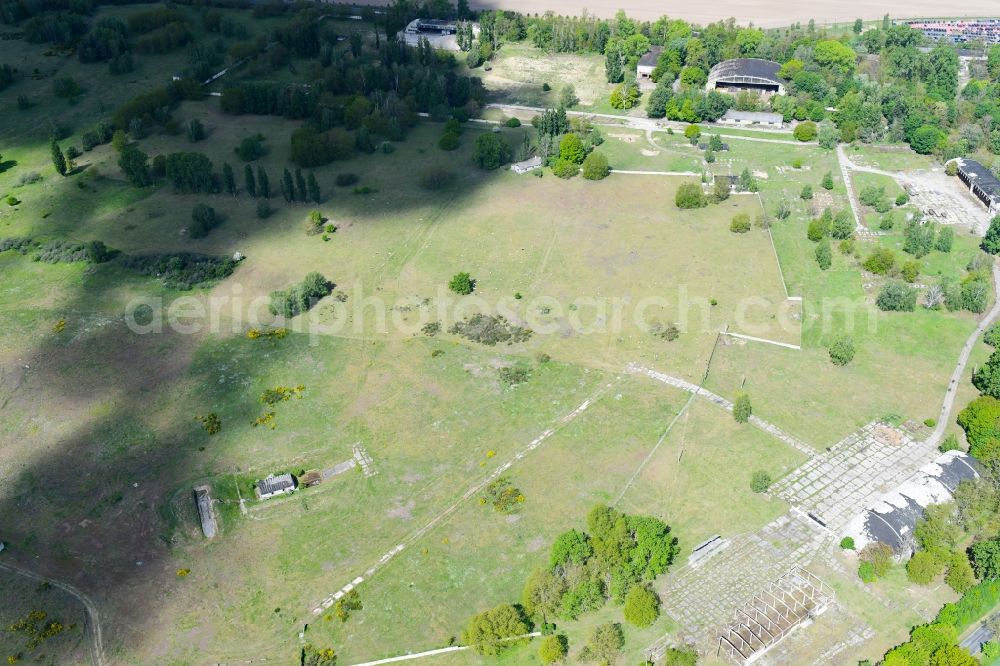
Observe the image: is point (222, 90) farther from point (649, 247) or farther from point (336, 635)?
point (336, 635)

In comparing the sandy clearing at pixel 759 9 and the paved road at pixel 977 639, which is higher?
the sandy clearing at pixel 759 9

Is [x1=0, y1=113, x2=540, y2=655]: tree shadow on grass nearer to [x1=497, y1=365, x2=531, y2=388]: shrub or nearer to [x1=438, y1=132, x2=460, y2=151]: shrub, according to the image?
[x1=497, y1=365, x2=531, y2=388]: shrub

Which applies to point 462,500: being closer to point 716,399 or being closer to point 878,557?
point 716,399

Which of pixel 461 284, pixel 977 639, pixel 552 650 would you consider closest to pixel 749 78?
pixel 461 284

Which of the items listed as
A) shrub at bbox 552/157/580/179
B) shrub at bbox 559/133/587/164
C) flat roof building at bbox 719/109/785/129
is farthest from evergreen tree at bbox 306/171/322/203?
flat roof building at bbox 719/109/785/129

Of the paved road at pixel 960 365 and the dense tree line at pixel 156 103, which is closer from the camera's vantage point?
the paved road at pixel 960 365

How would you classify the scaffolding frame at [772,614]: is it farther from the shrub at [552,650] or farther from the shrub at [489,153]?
the shrub at [489,153]

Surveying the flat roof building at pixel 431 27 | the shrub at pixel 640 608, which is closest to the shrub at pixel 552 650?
the shrub at pixel 640 608
